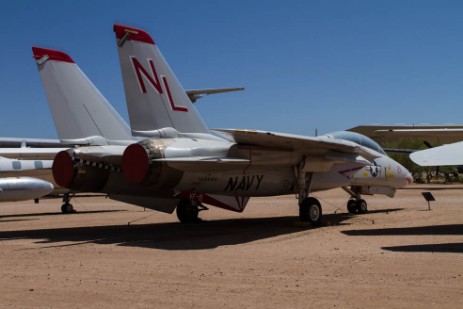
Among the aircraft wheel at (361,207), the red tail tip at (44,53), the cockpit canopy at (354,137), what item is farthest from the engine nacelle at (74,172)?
the aircraft wheel at (361,207)

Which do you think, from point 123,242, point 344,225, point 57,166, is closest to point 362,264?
Result: point 123,242

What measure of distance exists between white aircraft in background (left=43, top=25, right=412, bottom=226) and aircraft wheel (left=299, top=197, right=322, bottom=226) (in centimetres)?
2

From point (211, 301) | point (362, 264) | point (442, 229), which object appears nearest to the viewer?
point (211, 301)

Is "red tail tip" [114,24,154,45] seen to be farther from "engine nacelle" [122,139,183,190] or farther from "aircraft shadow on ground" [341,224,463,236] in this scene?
"aircraft shadow on ground" [341,224,463,236]

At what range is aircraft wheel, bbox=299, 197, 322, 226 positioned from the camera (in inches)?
520

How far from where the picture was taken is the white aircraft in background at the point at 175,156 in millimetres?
11016

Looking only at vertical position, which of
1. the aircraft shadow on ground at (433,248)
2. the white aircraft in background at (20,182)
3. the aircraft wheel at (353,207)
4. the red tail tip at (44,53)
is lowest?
the aircraft shadow on ground at (433,248)

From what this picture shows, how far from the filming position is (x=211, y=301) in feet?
18.4

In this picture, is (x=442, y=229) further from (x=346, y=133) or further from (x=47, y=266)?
(x=47, y=266)

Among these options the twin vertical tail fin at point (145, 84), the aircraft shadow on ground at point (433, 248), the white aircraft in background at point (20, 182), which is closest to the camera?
the aircraft shadow on ground at point (433, 248)

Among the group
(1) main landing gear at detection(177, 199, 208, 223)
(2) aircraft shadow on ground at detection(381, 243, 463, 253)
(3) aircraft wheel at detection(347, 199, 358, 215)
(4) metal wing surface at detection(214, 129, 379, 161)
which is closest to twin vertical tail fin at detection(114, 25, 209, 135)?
(4) metal wing surface at detection(214, 129, 379, 161)

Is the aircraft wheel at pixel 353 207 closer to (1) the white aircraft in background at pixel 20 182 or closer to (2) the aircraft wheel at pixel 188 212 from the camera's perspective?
(2) the aircraft wheel at pixel 188 212

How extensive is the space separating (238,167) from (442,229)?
4448 mm

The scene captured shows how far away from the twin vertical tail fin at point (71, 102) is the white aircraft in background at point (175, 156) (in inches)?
2.3
